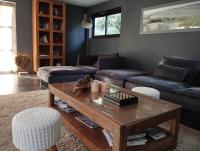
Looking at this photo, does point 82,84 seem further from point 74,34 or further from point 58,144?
point 74,34

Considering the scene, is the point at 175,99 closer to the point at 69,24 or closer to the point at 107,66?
the point at 107,66

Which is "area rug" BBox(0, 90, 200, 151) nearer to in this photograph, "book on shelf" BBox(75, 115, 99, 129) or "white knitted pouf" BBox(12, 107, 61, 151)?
"book on shelf" BBox(75, 115, 99, 129)

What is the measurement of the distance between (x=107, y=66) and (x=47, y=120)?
2.79 meters

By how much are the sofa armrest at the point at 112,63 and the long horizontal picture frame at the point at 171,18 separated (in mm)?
835

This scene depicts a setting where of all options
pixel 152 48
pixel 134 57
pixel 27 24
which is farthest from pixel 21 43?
pixel 152 48

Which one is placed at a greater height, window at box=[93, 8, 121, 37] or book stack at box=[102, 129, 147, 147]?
window at box=[93, 8, 121, 37]

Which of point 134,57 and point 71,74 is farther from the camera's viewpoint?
point 134,57

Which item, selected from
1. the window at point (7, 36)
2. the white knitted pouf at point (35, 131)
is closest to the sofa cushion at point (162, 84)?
the white knitted pouf at point (35, 131)

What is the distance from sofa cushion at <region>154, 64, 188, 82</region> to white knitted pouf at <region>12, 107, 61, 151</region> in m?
2.16

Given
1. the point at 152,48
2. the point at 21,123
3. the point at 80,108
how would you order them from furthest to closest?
the point at 152,48 → the point at 80,108 → the point at 21,123

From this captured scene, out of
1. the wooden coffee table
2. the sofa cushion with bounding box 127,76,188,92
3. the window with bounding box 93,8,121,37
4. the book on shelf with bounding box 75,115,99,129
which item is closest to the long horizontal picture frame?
the window with bounding box 93,8,121,37

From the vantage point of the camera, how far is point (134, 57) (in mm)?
4398

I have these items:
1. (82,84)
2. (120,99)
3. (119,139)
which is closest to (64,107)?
(82,84)

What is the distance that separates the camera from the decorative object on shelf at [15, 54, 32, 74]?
5.08 meters
